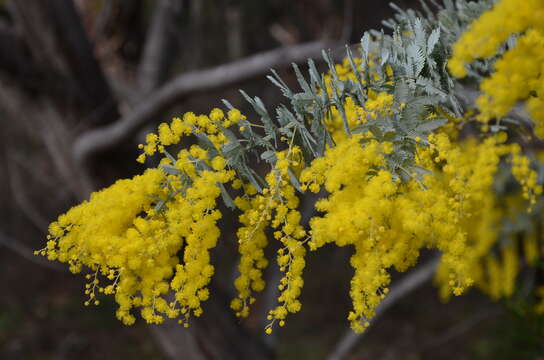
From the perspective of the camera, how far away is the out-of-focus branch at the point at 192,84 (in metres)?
2.04

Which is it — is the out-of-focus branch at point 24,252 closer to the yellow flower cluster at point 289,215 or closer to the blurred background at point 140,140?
the blurred background at point 140,140

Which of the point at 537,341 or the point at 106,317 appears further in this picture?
the point at 106,317

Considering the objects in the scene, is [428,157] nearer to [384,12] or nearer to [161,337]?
[384,12]

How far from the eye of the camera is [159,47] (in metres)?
3.01

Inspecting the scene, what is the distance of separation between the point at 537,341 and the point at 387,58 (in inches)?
86.8

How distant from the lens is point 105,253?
854 millimetres

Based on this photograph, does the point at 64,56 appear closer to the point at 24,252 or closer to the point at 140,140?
the point at 140,140

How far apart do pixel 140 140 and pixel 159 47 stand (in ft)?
1.90

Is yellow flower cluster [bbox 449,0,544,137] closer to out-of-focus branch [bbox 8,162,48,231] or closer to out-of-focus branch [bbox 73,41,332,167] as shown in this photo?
out-of-focus branch [bbox 73,41,332,167]

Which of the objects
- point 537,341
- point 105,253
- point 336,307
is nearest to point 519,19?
point 105,253

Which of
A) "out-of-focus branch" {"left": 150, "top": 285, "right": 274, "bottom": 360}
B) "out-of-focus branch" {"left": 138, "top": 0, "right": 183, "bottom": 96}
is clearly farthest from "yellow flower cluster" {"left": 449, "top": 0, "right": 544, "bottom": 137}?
"out-of-focus branch" {"left": 138, "top": 0, "right": 183, "bottom": 96}

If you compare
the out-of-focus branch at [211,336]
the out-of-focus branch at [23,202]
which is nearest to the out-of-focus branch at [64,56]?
the out-of-focus branch at [23,202]

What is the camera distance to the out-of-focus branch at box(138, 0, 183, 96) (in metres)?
3.01

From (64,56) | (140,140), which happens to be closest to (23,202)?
(140,140)
